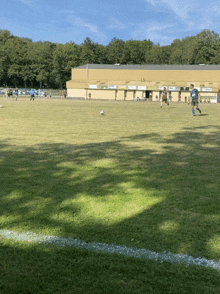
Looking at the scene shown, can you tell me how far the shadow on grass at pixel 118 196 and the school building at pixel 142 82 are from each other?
219 feet

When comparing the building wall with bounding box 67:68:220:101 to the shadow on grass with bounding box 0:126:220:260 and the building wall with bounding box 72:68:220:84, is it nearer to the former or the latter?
the building wall with bounding box 72:68:220:84

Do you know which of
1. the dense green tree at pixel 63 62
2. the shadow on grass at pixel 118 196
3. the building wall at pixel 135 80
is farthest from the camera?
the dense green tree at pixel 63 62

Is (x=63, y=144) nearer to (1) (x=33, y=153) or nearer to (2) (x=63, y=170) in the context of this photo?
(1) (x=33, y=153)

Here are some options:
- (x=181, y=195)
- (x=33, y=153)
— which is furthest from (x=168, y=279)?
(x=33, y=153)

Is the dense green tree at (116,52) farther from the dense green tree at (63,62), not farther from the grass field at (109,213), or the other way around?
the grass field at (109,213)

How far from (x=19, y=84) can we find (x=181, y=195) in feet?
358

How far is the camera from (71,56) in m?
99.2

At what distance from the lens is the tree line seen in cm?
9856

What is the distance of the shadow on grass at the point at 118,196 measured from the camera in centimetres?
346

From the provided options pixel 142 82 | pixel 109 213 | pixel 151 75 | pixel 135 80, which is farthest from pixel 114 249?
pixel 151 75

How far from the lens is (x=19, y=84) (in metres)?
107

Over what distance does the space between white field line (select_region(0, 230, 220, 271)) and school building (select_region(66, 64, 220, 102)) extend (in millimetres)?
70909

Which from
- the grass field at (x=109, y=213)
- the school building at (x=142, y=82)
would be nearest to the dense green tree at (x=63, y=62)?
the school building at (x=142, y=82)

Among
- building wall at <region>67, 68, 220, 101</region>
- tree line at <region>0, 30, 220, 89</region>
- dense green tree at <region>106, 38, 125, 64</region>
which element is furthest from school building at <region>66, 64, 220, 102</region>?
dense green tree at <region>106, 38, 125, 64</region>
